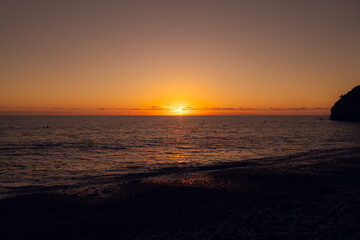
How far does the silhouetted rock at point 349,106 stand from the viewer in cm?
11569

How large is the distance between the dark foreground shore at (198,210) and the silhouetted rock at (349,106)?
413 feet

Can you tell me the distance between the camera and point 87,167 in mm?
24016

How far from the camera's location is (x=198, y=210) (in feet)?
38.0

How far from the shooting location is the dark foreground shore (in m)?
9.21

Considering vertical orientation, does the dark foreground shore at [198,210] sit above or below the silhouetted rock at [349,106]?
below

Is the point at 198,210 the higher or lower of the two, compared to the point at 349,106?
lower

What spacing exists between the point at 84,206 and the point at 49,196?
333cm

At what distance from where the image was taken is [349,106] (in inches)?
4823

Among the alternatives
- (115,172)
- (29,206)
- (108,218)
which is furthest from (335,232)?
(115,172)

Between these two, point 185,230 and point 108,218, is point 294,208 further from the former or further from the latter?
point 108,218

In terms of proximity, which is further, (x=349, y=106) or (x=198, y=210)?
(x=349, y=106)

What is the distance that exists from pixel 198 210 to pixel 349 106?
473 feet

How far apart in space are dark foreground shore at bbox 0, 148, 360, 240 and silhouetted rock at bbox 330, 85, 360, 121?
125793mm

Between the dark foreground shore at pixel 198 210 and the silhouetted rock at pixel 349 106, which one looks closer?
the dark foreground shore at pixel 198 210
